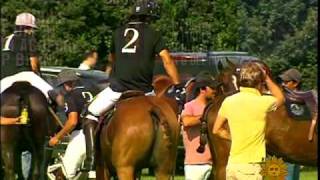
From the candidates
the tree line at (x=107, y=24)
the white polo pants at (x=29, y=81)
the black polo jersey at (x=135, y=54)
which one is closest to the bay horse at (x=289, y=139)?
the tree line at (x=107, y=24)

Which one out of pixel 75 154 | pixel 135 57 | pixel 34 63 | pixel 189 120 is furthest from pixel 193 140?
pixel 34 63

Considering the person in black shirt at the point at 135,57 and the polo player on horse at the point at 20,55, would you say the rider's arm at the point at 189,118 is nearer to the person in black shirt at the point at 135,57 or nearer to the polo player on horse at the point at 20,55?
the person in black shirt at the point at 135,57

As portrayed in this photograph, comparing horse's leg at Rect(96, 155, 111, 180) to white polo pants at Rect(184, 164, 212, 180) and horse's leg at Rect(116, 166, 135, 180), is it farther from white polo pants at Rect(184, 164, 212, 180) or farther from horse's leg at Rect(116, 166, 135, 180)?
white polo pants at Rect(184, 164, 212, 180)

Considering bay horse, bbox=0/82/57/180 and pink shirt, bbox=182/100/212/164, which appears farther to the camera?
pink shirt, bbox=182/100/212/164

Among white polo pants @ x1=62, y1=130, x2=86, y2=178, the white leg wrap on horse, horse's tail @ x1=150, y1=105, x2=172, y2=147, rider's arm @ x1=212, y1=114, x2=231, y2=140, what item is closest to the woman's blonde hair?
rider's arm @ x1=212, y1=114, x2=231, y2=140

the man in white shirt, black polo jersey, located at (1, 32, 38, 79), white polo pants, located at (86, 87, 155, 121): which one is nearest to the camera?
black polo jersey, located at (1, 32, 38, 79)

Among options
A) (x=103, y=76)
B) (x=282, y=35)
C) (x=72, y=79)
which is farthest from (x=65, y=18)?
(x=282, y=35)

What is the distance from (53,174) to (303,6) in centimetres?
971

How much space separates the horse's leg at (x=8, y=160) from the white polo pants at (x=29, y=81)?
2.19 ft

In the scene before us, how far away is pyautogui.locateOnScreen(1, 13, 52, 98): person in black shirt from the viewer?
386 inches

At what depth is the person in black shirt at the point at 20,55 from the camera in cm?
980

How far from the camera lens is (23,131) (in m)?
10.7

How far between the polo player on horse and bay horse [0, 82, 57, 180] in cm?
10

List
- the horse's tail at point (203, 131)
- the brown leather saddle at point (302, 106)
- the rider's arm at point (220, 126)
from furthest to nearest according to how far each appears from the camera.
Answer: the brown leather saddle at point (302, 106), the horse's tail at point (203, 131), the rider's arm at point (220, 126)
